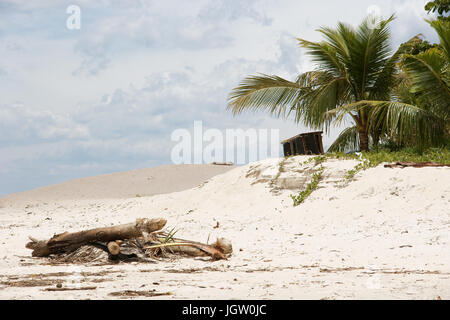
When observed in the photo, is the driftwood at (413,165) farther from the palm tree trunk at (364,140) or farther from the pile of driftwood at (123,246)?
the pile of driftwood at (123,246)

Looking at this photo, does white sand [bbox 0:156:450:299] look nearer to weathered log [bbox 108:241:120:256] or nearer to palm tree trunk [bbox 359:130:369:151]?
weathered log [bbox 108:241:120:256]

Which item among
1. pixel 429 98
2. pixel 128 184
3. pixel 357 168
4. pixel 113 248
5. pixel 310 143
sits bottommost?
pixel 113 248

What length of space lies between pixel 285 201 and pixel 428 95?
540 cm

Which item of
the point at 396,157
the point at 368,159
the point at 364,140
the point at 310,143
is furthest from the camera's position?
the point at 364,140

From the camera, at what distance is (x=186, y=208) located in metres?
13.5

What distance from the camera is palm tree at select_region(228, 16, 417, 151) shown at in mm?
15195

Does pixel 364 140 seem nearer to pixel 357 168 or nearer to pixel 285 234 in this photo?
pixel 357 168

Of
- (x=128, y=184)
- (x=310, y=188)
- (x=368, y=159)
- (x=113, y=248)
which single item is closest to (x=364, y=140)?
(x=368, y=159)

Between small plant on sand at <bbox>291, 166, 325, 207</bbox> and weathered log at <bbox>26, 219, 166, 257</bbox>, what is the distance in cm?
463

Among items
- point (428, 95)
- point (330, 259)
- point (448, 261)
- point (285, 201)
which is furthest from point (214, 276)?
point (428, 95)

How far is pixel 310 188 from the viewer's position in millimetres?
12172

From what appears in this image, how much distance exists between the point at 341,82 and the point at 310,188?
4.97 m

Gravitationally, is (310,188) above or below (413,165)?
below

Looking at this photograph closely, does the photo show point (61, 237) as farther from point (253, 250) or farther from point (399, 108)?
point (399, 108)
